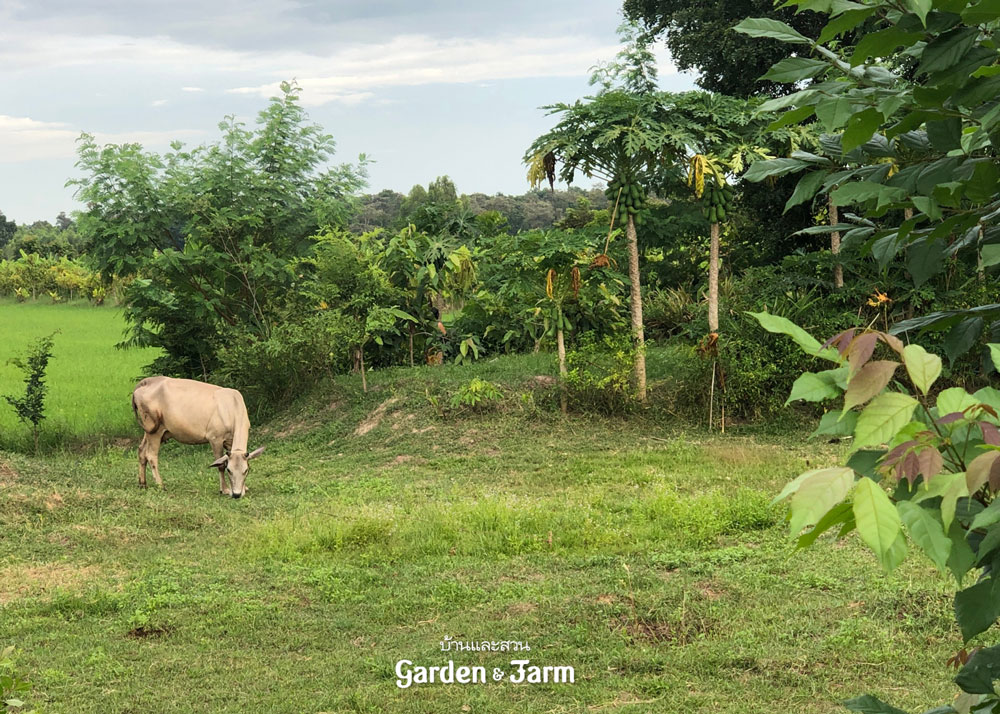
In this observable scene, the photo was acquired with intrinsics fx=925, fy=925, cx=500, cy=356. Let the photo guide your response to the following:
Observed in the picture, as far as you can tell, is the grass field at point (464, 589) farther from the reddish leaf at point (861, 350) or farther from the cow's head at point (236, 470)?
the reddish leaf at point (861, 350)

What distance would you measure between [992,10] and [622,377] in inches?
365

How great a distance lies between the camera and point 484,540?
6516mm

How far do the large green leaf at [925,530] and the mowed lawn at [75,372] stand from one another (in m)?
12.8

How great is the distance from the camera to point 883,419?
943 mm

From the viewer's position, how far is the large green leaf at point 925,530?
0.89 metres

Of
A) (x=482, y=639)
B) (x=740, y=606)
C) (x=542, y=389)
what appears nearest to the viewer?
(x=482, y=639)

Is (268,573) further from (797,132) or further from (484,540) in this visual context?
(797,132)

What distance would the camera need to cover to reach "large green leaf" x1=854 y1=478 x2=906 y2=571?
817mm

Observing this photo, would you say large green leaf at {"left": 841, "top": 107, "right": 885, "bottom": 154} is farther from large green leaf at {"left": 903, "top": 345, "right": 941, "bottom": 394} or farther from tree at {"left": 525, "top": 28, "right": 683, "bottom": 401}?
tree at {"left": 525, "top": 28, "right": 683, "bottom": 401}

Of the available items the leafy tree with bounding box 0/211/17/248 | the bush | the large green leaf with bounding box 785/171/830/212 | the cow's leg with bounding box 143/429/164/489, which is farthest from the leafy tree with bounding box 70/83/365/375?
the leafy tree with bounding box 0/211/17/248

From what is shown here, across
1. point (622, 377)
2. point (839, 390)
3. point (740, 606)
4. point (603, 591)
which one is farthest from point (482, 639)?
point (622, 377)

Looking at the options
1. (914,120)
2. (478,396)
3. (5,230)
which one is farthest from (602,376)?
(5,230)

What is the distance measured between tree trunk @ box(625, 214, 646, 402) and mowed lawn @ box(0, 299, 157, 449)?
23.5 ft

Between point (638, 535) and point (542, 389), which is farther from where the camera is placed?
point (542, 389)
